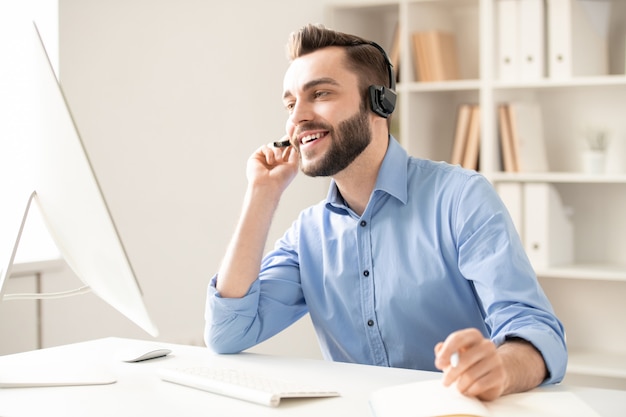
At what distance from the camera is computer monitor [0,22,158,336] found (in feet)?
4.12

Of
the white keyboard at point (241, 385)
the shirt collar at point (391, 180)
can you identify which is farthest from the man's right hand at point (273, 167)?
the white keyboard at point (241, 385)

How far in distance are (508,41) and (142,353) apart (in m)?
2.33

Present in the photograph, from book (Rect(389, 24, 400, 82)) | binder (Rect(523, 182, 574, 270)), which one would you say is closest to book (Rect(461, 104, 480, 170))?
binder (Rect(523, 182, 574, 270))

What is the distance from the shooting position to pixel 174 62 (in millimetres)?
3123

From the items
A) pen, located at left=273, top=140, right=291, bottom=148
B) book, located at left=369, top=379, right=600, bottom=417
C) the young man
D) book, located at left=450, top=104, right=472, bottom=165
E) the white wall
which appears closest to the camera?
book, located at left=369, top=379, right=600, bottom=417

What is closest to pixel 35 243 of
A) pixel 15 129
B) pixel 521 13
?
pixel 15 129

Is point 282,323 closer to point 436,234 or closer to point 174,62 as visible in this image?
point 436,234

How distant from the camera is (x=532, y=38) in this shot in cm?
338

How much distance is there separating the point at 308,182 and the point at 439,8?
0.98m

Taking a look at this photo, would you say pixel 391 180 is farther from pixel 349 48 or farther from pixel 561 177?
pixel 561 177

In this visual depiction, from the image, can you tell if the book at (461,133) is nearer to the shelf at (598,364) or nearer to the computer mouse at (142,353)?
the shelf at (598,364)

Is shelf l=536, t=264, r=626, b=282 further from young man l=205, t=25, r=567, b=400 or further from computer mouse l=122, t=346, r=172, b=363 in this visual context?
computer mouse l=122, t=346, r=172, b=363

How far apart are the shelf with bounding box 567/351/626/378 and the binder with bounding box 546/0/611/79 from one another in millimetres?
1130

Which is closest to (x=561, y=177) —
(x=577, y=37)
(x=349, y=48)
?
(x=577, y=37)
